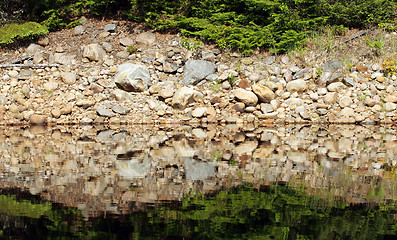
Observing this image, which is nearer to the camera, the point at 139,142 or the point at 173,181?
the point at 173,181

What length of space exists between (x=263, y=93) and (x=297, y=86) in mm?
1303

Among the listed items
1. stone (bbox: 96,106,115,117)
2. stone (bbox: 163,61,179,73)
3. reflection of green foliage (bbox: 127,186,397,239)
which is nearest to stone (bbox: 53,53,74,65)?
stone (bbox: 96,106,115,117)

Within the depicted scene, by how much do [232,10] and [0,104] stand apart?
9.18 meters

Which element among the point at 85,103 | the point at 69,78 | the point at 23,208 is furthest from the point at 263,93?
the point at 23,208

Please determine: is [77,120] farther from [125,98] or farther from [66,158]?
[66,158]

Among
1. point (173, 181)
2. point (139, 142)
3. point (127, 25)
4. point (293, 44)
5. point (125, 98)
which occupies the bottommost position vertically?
point (173, 181)

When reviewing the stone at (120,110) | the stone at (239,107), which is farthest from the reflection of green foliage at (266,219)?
the stone at (120,110)

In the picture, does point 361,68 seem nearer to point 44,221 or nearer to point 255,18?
point 255,18

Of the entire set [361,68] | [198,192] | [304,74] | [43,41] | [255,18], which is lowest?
[198,192]

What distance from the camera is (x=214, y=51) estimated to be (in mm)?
13188

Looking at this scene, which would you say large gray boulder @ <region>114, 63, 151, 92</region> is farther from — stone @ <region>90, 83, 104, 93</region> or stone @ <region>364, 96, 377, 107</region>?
stone @ <region>364, 96, 377, 107</region>

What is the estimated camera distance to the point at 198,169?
16.3 feet

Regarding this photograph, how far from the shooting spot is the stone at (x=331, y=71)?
478 inches

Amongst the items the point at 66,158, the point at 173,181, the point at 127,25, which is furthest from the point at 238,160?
the point at 127,25
